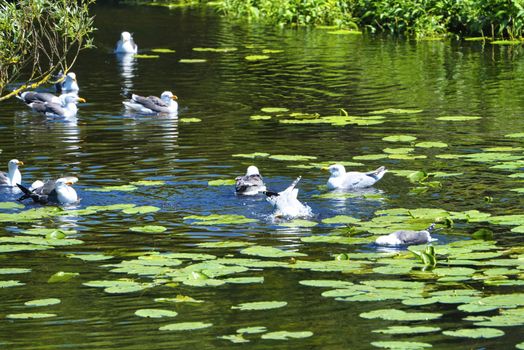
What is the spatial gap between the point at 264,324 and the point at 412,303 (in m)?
1.21

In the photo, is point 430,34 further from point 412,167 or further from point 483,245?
point 483,245

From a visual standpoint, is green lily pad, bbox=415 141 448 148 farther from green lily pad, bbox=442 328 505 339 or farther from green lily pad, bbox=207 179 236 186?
green lily pad, bbox=442 328 505 339

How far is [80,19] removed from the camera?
16.1 m

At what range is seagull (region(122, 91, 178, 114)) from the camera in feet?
69.4

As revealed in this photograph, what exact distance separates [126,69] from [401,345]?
2003cm

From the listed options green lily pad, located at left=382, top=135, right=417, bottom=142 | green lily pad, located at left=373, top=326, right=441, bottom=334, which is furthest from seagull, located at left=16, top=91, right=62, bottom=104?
green lily pad, located at left=373, top=326, right=441, bottom=334

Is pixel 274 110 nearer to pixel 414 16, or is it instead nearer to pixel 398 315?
pixel 398 315

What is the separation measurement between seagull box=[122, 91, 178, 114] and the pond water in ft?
0.95

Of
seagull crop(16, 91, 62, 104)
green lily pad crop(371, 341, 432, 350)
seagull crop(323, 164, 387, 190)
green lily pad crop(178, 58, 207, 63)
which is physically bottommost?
green lily pad crop(371, 341, 432, 350)

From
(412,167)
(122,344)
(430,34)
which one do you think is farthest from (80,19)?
(430,34)

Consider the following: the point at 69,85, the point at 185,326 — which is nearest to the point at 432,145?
the point at 185,326

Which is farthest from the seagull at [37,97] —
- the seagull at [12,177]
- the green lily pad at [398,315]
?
the green lily pad at [398,315]

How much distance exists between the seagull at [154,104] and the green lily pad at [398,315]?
40.2 ft

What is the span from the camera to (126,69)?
27859mm
